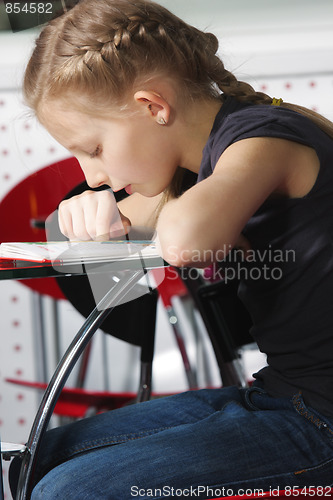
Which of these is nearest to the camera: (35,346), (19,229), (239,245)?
(239,245)

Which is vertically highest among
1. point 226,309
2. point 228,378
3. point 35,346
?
point 226,309

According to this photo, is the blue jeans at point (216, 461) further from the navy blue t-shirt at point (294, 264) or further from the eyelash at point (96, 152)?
the eyelash at point (96, 152)

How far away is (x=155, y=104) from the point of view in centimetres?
77

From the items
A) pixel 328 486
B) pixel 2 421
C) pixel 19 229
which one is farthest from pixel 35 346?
pixel 328 486

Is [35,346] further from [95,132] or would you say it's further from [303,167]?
[303,167]

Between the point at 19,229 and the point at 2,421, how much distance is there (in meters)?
1.14

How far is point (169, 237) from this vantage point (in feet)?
1.89

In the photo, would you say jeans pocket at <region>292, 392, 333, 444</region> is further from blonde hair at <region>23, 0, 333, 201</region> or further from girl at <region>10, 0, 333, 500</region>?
blonde hair at <region>23, 0, 333, 201</region>

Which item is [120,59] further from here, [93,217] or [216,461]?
[216,461]

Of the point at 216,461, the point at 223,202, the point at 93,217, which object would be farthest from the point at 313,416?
the point at 93,217

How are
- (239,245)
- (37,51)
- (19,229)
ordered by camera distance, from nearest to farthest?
(239,245)
(37,51)
(19,229)

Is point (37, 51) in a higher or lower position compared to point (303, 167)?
higher

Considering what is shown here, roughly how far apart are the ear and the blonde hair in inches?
0.9

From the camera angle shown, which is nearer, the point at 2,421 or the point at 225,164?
the point at 225,164
